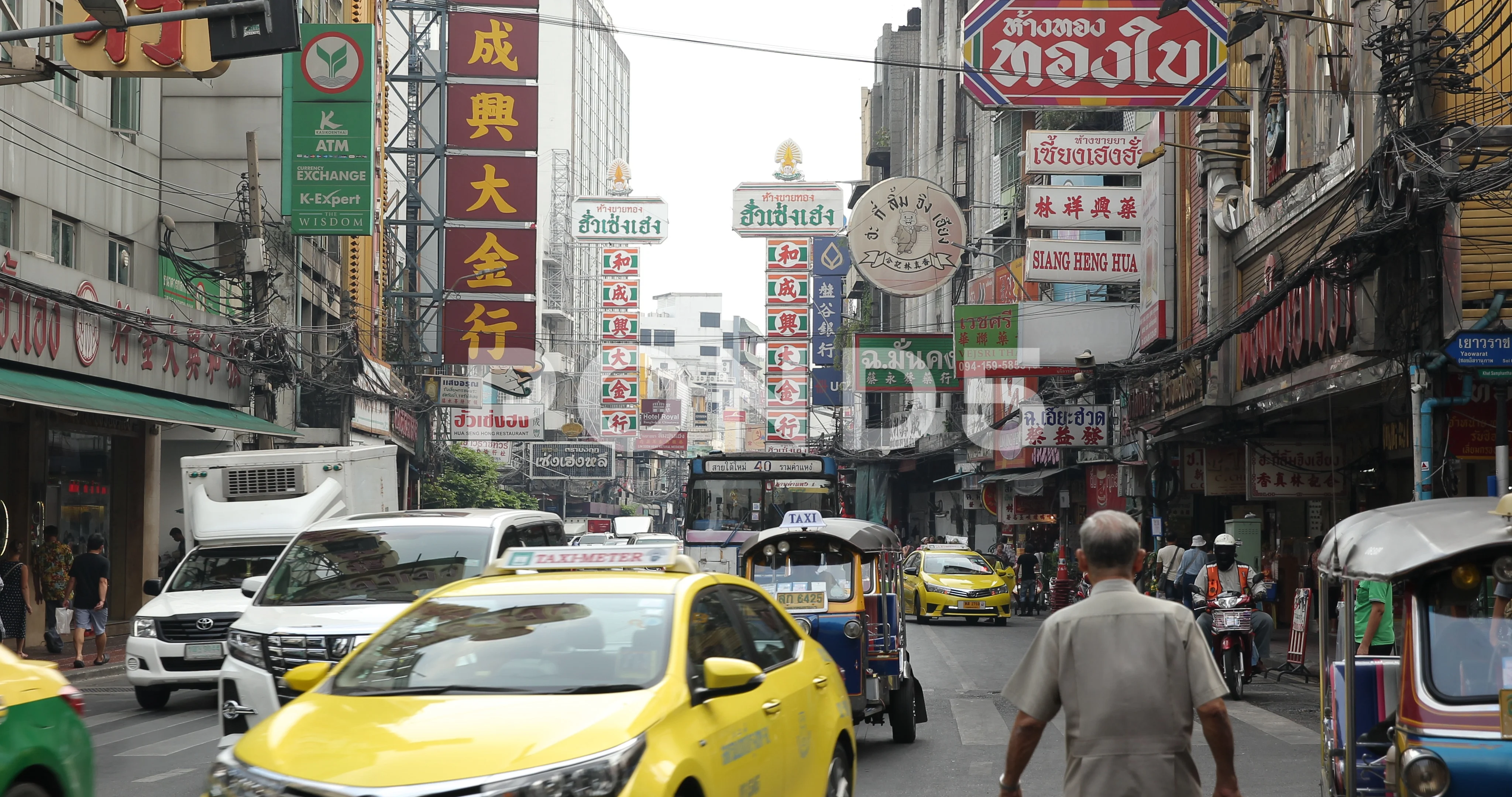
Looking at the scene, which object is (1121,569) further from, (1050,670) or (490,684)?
(490,684)

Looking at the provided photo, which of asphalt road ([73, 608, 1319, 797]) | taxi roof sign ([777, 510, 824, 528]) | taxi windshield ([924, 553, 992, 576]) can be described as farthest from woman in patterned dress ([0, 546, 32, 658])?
taxi windshield ([924, 553, 992, 576])

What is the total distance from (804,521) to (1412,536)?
23.6ft

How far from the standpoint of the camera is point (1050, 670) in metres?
5.18

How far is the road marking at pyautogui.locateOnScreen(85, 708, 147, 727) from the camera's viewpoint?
14.4m

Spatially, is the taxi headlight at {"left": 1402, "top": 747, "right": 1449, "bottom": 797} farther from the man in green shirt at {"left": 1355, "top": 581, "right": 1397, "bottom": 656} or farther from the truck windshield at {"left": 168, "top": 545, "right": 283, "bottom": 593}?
the truck windshield at {"left": 168, "top": 545, "right": 283, "bottom": 593}

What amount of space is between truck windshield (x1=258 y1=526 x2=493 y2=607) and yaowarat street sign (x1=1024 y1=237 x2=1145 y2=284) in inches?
685

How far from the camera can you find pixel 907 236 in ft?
97.0

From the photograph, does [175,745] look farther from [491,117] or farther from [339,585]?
[491,117]

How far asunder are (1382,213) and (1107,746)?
11.0 metres

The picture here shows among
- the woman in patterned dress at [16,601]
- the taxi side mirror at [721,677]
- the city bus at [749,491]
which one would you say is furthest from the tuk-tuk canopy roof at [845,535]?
the city bus at [749,491]

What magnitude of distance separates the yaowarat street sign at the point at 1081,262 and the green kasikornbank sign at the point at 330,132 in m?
12.4

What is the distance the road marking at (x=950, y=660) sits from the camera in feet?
57.5

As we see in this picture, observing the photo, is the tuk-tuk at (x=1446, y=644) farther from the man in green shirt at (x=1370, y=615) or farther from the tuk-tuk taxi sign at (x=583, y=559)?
the tuk-tuk taxi sign at (x=583, y=559)

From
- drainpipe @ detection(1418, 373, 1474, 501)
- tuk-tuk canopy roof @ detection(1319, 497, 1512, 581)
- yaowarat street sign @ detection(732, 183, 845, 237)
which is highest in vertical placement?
yaowarat street sign @ detection(732, 183, 845, 237)
